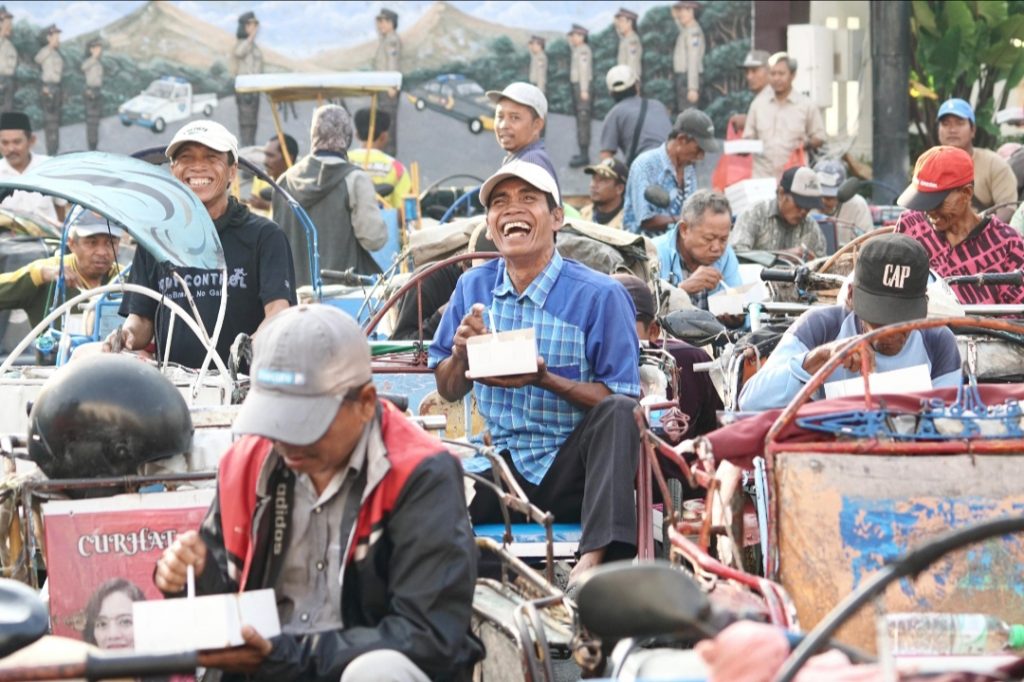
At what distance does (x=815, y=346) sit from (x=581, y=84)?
60.5ft

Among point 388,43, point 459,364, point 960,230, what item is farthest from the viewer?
point 388,43

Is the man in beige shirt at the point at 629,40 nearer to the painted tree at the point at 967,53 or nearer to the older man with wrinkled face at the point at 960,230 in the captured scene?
the painted tree at the point at 967,53

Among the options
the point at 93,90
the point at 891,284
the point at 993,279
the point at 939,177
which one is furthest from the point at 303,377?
the point at 93,90

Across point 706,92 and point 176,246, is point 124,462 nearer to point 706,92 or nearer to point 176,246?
point 176,246

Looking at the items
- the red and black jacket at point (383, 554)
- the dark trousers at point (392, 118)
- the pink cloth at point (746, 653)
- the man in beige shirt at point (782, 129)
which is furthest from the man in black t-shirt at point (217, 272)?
the dark trousers at point (392, 118)

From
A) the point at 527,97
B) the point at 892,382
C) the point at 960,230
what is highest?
the point at 527,97

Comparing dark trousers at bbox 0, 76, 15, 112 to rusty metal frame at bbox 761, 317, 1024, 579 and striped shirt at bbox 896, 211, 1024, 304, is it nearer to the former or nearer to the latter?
striped shirt at bbox 896, 211, 1024, 304

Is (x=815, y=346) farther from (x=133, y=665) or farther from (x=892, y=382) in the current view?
(x=133, y=665)

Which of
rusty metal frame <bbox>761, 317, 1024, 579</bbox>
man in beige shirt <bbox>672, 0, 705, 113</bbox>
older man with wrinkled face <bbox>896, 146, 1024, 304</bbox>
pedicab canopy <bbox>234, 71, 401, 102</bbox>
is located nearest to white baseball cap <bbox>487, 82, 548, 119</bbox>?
older man with wrinkled face <bbox>896, 146, 1024, 304</bbox>

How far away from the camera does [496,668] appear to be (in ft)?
16.8

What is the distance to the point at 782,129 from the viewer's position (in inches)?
723

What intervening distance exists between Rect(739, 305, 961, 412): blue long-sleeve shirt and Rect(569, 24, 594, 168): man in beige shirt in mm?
17514

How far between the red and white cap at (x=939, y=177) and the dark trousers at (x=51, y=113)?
18.2 meters

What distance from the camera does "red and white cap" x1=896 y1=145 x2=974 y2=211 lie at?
862cm
